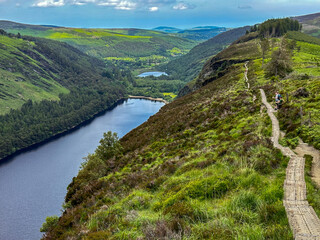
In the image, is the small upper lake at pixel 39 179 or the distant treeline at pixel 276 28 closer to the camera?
the small upper lake at pixel 39 179

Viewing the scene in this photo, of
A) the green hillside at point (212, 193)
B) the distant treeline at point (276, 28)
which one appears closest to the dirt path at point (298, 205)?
the green hillside at point (212, 193)

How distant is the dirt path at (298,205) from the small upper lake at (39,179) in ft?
226

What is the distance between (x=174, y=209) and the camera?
9961mm

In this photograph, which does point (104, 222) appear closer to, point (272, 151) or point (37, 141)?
point (272, 151)

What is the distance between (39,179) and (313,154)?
328 feet

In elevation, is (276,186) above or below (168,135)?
above

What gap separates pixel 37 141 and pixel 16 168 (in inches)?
1640

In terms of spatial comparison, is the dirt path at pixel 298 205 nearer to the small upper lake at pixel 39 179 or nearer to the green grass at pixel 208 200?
the green grass at pixel 208 200

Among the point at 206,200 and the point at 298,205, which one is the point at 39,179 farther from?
the point at 298,205

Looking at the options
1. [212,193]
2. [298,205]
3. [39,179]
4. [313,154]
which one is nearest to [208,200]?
[212,193]

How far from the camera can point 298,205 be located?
8.32 m

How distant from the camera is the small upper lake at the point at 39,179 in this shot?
69938 millimetres

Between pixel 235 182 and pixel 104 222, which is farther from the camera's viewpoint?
pixel 104 222

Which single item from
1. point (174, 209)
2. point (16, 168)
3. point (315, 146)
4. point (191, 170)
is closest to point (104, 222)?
point (174, 209)
